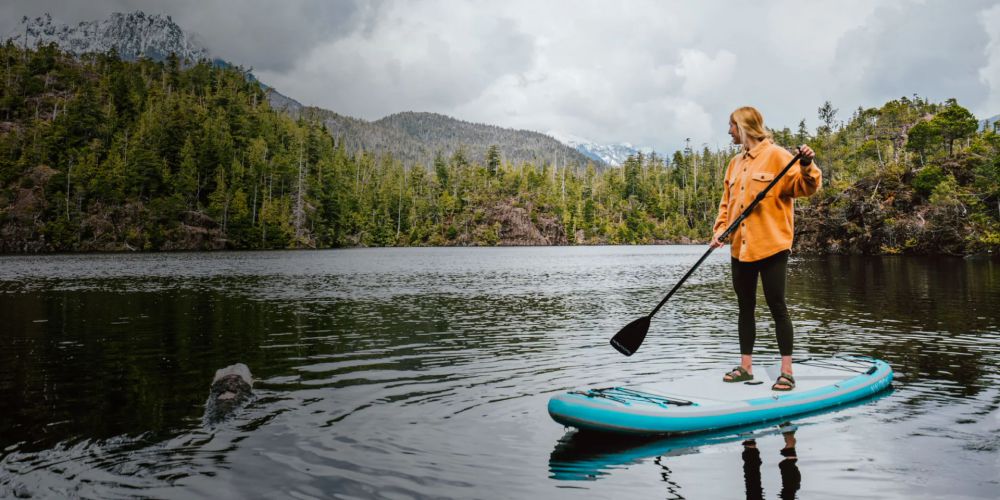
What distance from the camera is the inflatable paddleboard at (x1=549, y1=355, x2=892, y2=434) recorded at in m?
5.86

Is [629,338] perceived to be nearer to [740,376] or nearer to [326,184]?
[740,376]

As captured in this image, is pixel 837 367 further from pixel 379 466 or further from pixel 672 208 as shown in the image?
pixel 672 208

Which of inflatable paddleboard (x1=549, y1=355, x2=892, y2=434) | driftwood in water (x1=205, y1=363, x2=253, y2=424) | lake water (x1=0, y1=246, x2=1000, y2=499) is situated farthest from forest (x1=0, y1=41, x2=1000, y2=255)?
driftwood in water (x1=205, y1=363, x2=253, y2=424)

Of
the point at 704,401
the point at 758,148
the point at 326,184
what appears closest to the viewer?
the point at 704,401

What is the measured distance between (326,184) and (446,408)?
122540 millimetres

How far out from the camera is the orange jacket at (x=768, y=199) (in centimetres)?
665

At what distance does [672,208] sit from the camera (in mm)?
162625

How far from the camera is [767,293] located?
701 centimetres

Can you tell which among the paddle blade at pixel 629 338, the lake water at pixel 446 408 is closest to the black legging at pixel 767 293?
the lake water at pixel 446 408

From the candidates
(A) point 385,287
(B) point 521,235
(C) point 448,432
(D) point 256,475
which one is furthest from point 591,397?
(B) point 521,235

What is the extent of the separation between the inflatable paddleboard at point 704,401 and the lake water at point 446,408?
18 centimetres

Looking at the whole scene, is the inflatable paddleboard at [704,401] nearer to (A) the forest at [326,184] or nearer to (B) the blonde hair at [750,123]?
(B) the blonde hair at [750,123]

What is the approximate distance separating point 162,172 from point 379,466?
364 feet

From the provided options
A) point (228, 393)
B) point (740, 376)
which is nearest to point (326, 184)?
point (228, 393)
